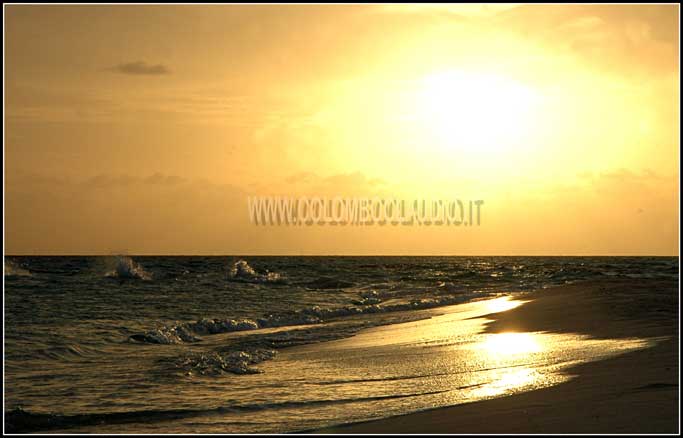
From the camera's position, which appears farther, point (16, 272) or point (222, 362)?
point (16, 272)

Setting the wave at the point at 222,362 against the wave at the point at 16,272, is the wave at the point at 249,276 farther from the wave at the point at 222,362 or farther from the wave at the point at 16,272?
the wave at the point at 222,362

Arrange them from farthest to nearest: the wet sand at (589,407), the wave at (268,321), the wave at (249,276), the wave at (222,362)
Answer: the wave at (249,276), the wave at (268,321), the wave at (222,362), the wet sand at (589,407)

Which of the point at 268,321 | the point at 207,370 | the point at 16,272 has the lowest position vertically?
the point at 16,272

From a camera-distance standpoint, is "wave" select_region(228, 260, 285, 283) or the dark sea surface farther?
"wave" select_region(228, 260, 285, 283)

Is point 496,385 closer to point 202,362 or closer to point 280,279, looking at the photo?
point 202,362

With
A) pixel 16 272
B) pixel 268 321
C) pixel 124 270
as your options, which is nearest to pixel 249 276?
pixel 124 270

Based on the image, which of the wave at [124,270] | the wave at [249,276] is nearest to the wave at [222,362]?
the wave at [249,276]

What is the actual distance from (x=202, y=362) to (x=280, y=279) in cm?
3613

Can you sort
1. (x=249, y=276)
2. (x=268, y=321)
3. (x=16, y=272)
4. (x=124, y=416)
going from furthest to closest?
(x=249, y=276) → (x=16, y=272) → (x=268, y=321) → (x=124, y=416)

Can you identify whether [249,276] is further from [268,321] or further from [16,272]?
[268,321]

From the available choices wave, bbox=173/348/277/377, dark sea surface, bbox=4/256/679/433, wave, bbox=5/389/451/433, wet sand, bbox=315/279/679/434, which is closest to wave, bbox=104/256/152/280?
dark sea surface, bbox=4/256/679/433

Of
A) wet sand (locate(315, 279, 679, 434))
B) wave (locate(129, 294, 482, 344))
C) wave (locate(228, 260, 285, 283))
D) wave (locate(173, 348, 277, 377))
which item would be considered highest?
wet sand (locate(315, 279, 679, 434))

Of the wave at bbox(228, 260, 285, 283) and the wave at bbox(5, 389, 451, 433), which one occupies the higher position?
the wave at bbox(5, 389, 451, 433)

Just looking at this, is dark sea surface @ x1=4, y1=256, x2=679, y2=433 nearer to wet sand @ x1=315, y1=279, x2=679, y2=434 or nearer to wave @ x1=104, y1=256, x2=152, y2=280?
wet sand @ x1=315, y1=279, x2=679, y2=434
